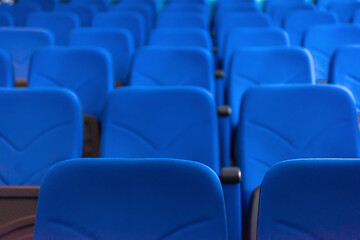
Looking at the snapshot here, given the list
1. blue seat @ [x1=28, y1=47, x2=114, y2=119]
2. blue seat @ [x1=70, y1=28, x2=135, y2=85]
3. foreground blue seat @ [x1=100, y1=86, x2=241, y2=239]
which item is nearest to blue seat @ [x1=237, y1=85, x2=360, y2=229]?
foreground blue seat @ [x1=100, y1=86, x2=241, y2=239]

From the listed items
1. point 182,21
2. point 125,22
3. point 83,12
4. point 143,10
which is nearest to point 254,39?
point 182,21

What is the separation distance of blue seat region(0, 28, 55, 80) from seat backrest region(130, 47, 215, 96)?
3.16 feet

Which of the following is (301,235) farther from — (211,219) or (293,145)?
(293,145)

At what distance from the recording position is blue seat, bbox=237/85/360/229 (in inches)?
53.2

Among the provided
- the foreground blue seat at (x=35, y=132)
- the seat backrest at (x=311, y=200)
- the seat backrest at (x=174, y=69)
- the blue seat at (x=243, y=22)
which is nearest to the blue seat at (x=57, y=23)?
the blue seat at (x=243, y=22)

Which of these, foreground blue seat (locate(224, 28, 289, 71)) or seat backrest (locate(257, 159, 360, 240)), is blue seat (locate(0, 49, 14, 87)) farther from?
seat backrest (locate(257, 159, 360, 240))

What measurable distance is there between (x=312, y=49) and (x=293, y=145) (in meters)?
1.46

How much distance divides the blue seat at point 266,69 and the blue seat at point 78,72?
61 centimetres

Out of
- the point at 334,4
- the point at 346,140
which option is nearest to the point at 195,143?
the point at 346,140

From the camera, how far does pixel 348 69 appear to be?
1959 mm

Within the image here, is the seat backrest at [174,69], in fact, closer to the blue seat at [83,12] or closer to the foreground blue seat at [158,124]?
the foreground blue seat at [158,124]

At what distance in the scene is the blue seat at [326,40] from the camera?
261 cm

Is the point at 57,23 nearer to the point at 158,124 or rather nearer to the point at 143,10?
the point at 143,10

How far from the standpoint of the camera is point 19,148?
1407 mm
